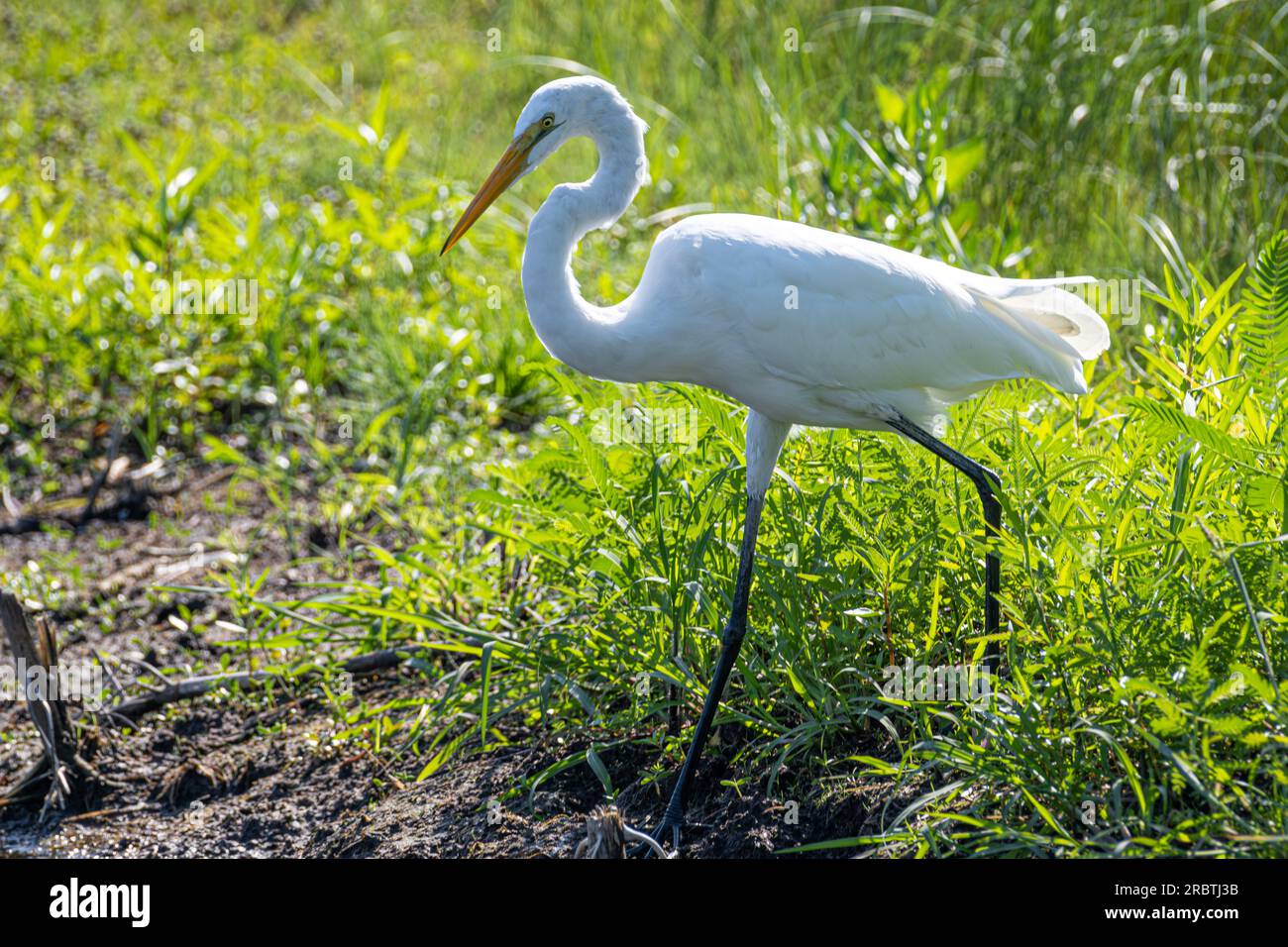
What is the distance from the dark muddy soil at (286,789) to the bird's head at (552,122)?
1.30 metres

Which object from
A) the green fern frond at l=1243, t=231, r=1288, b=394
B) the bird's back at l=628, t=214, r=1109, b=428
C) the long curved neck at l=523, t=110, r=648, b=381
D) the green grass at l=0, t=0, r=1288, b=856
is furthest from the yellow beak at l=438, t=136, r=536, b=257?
the green fern frond at l=1243, t=231, r=1288, b=394

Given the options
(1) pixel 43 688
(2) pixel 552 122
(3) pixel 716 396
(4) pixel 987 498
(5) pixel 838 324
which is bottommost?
(1) pixel 43 688

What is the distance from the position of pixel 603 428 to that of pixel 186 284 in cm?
224

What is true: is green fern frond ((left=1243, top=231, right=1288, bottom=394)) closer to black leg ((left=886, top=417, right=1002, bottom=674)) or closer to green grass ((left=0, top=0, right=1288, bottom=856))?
green grass ((left=0, top=0, right=1288, bottom=856))

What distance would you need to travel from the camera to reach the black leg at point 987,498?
2992mm

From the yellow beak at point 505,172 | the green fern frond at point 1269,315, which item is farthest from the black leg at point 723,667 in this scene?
the green fern frond at point 1269,315

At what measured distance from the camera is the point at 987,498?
3125 mm

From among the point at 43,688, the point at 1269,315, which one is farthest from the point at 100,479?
the point at 1269,315

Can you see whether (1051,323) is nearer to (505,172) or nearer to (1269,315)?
(1269,315)

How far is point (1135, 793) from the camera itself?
249cm

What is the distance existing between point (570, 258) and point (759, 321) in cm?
44

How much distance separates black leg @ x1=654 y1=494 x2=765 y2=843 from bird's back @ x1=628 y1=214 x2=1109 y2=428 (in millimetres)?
283

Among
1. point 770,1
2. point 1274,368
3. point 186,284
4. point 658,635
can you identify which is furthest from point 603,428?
point 770,1
